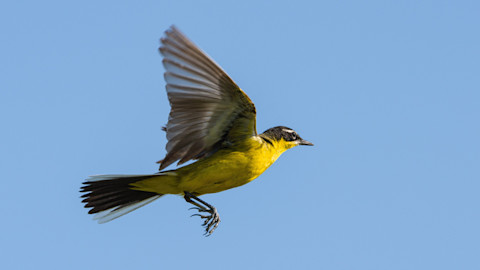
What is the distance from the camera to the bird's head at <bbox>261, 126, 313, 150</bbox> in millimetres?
9039

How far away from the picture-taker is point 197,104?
7.73 meters

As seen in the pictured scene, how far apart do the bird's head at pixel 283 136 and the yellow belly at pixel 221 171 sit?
18.3 inches

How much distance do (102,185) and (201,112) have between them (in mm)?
2143

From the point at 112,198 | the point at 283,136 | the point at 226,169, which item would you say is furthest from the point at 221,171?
the point at 112,198

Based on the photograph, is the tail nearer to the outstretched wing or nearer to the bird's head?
the outstretched wing

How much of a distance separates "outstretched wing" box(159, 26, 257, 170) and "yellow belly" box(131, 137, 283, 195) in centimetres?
18

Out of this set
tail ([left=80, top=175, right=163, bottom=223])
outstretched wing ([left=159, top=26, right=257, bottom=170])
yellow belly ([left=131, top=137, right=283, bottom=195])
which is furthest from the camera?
tail ([left=80, top=175, right=163, bottom=223])

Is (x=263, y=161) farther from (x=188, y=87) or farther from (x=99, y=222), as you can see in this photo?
(x=99, y=222)

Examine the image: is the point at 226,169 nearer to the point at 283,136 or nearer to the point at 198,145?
the point at 198,145

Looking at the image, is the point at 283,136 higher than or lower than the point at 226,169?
higher

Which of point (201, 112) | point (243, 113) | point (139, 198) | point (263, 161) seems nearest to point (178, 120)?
point (201, 112)

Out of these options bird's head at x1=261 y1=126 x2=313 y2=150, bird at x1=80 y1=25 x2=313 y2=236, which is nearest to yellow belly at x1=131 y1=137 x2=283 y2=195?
A: bird at x1=80 y1=25 x2=313 y2=236

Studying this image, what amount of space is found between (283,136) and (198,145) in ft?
5.35

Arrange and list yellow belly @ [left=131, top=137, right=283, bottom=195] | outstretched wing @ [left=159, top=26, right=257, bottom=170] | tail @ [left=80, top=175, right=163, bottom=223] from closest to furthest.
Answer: outstretched wing @ [left=159, top=26, right=257, bottom=170] → yellow belly @ [left=131, top=137, right=283, bottom=195] → tail @ [left=80, top=175, right=163, bottom=223]
